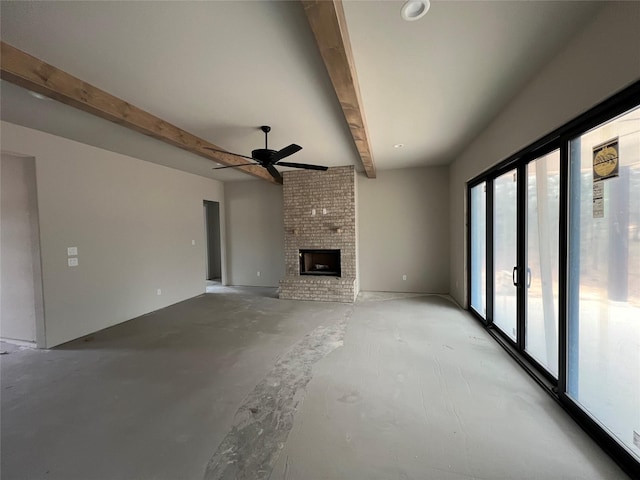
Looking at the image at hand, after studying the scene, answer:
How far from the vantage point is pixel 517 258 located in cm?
285

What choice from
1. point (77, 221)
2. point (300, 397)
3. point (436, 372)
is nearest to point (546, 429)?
point (436, 372)

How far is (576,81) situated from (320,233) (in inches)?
173

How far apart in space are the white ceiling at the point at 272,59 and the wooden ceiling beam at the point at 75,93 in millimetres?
88

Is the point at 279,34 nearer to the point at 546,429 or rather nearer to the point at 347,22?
the point at 347,22

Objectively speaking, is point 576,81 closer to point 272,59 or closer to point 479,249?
point 272,59

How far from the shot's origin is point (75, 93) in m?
2.29

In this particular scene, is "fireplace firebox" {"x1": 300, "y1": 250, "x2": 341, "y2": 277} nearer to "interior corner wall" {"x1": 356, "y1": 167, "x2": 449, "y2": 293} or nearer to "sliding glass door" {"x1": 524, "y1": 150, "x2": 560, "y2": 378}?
"interior corner wall" {"x1": 356, "y1": 167, "x2": 449, "y2": 293}

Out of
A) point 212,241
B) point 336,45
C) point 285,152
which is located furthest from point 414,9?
point 212,241

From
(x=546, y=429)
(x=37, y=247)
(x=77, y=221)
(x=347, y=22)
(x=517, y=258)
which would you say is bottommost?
(x=546, y=429)

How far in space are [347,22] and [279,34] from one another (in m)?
0.46

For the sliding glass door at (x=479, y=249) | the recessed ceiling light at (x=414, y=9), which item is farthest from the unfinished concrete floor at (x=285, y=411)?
the recessed ceiling light at (x=414, y=9)

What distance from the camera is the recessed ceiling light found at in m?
1.51

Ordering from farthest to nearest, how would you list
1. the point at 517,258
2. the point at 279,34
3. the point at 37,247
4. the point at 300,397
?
the point at 37,247
the point at 517,258
the point at 300,397
the point at 279,34

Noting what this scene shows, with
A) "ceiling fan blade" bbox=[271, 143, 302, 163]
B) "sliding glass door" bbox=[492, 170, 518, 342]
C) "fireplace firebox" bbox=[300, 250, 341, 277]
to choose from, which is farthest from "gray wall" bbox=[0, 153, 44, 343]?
"sliding glass door" bbox=[492, 170, 518, 342]
